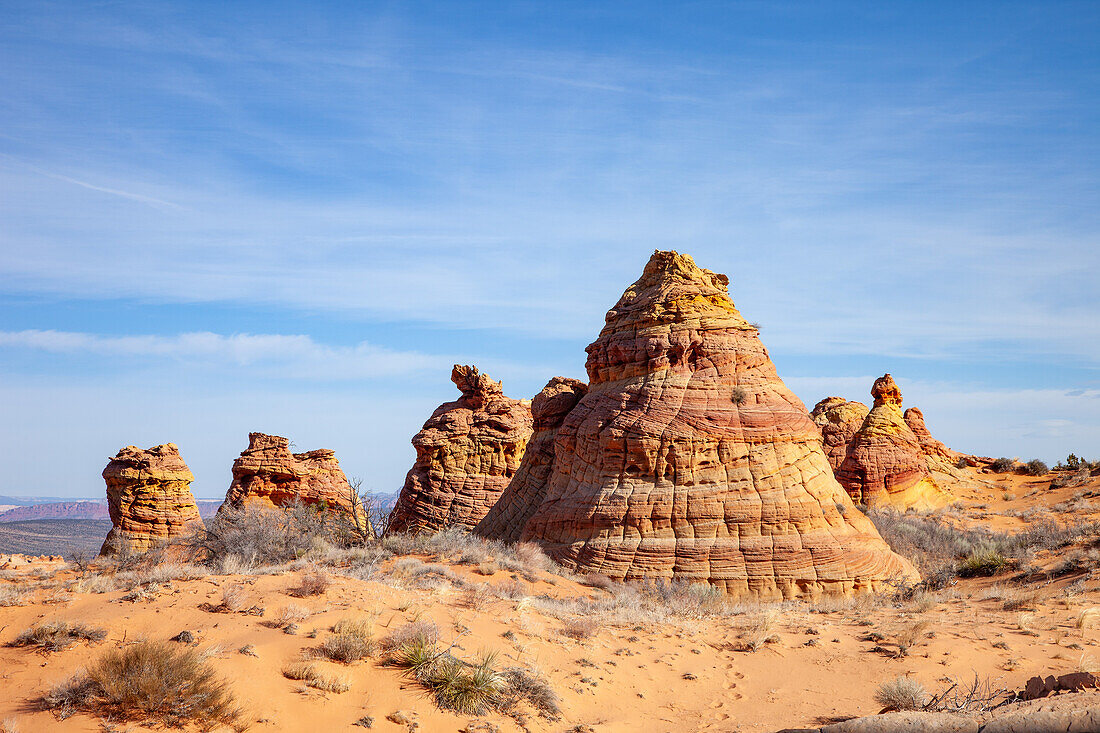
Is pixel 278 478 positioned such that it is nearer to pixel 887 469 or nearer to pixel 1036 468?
pixel 887 469

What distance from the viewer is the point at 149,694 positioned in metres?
7.14

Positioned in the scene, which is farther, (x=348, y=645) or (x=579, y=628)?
(x=579, y=628)

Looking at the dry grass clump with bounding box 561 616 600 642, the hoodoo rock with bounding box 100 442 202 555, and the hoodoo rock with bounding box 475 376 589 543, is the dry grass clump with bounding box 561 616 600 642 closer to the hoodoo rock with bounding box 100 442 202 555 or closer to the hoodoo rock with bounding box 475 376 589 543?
the hoodoo rock with bounding box 475 376 589 543

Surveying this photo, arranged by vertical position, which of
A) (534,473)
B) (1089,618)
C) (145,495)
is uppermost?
(534,473)

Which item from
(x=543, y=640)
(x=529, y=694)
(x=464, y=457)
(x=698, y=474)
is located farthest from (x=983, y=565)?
(x=464, y=457)

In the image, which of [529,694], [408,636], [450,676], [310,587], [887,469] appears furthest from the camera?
[887,469]

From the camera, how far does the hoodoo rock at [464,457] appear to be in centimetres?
3045

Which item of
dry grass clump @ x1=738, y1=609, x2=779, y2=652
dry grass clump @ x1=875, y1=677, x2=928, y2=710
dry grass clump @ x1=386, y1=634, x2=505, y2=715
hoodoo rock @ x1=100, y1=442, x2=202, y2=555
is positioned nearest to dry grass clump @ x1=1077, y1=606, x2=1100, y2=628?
dry grass clump @ x1=738, y1=609, x2=779, y2=652

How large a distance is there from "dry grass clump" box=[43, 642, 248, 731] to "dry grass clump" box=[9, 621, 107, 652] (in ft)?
4.03

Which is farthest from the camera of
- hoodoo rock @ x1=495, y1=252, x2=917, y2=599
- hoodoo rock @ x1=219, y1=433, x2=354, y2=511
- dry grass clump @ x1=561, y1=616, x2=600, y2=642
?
hoodoo rock @ x1=219, y1=433, x2=354, y2=511

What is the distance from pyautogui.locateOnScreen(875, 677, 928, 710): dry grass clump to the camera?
8718 mm

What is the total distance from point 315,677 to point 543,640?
3.70m

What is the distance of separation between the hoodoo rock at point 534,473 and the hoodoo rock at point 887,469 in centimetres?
1822

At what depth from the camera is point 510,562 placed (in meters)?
16.5
